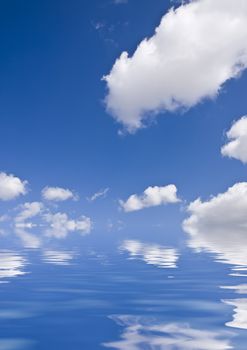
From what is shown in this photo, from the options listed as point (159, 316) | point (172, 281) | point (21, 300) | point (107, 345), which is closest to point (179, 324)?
point (159, 316)

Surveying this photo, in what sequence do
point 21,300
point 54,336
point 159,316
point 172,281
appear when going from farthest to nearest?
1. point 172,281
2. point 21,300
3. point 159,316
4. point 54,336

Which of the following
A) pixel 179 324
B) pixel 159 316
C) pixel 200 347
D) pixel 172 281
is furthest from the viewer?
pixel 172 281

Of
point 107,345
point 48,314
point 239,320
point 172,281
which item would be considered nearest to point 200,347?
point 107,345

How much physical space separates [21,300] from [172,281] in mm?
8565

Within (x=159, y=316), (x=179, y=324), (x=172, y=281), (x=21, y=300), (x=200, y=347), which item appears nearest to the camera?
(x=200, y=347)

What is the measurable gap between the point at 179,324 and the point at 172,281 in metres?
9.30

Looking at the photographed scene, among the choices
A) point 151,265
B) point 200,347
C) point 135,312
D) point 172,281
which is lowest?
point 200,347

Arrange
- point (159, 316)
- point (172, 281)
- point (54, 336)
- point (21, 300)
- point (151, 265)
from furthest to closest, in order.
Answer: point (151, 265)
point (172, 281)
point (21, 300)
point (159, 316)
point (54, 336)

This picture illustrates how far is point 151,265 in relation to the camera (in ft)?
96.4

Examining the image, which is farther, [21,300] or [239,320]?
[21,300]

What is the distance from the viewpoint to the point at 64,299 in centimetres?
1638

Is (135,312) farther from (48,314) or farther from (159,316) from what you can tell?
(48,314)

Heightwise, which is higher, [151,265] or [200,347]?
[151,265]

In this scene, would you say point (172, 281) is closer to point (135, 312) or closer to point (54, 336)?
point (135, 312)
